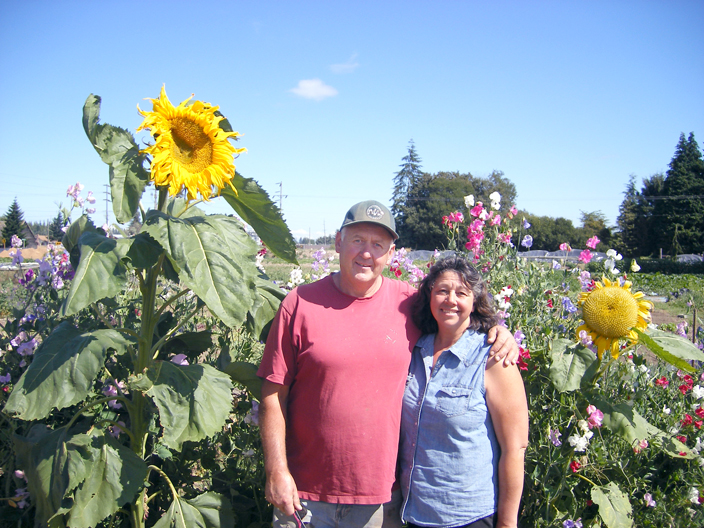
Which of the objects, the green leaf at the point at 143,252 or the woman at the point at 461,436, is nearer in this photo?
the green leaf at the point at 143,252

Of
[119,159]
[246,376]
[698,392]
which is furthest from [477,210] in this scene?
[119,159]

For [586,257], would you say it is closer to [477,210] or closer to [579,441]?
[477,210]

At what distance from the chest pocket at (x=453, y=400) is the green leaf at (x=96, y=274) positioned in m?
1.33

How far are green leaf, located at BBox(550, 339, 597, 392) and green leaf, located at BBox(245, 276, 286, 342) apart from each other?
4.63 feet

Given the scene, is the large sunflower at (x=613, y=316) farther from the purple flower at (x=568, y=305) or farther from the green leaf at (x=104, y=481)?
the green leaf at (x=104, y=481)

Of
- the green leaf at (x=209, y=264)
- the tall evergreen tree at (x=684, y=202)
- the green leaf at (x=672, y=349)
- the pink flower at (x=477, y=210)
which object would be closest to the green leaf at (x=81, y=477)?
the green leaf at (x=209, y=264)

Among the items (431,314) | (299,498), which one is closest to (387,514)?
(299,498)

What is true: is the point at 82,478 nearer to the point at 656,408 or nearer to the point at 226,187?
the point at 226,187

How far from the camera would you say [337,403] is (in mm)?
2123

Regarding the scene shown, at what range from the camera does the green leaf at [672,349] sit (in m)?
Answer: 2.49

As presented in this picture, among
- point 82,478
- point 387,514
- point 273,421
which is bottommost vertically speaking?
point 387,514

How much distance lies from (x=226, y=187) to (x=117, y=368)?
1.46 m

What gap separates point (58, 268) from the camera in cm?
338

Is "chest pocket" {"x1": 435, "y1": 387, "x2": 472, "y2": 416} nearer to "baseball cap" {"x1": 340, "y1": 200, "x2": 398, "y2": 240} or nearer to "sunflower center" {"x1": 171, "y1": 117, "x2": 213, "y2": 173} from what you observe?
"baseball cap" {"x1": 340, "y1": 200, "x2": 398, "y2": 240}
